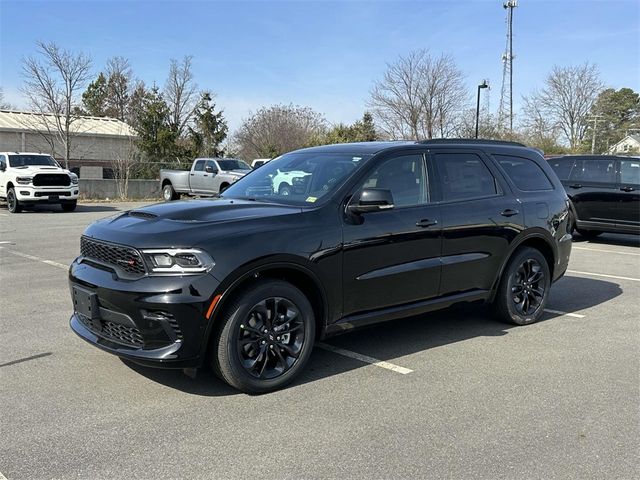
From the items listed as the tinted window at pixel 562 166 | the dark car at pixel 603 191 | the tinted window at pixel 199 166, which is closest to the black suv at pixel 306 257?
the dark car at pixel 603 191

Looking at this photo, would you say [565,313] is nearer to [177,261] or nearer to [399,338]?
[399,338]

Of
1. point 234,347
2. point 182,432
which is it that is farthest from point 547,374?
point 182,432

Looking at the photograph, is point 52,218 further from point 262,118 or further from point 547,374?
point 262,118

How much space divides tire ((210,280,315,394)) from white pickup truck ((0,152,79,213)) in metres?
17.0

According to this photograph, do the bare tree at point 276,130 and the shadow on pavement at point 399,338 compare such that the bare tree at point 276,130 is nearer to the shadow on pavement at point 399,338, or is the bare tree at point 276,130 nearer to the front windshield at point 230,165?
the front windshield at point 230,165

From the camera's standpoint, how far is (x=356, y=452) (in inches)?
131

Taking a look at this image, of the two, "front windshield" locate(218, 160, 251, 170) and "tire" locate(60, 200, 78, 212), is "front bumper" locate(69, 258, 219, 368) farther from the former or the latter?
"front windshield" locate(218, 160, 251, 170)

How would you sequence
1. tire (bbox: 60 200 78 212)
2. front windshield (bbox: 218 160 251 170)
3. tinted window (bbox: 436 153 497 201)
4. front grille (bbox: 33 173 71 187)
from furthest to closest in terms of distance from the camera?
front windshield (bbox: 218 160 251 170) → tire (bbox: 60 200 78 212) → front grille (bbox: 33 173 71 187) → tinted window (bbox: 436 153 497 201)

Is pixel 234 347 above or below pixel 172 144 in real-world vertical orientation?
below

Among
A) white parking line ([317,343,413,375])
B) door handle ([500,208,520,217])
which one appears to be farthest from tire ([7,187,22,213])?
door handle ([500,208,520,217])

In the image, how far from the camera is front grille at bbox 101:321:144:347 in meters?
3.90

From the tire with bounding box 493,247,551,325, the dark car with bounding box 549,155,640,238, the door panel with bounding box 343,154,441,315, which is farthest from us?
the dark car with bounding box 549,155,640,238

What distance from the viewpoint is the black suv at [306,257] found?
3840mm

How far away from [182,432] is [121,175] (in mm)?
25620
